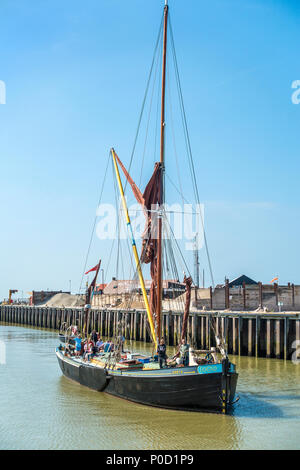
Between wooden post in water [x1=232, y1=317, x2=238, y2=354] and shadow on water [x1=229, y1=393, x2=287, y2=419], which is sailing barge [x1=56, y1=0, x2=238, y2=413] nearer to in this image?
shadow on water [x1=229, y1=393, x2=287, y2=419]

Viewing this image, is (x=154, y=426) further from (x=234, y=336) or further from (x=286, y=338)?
(x=234, y=336)

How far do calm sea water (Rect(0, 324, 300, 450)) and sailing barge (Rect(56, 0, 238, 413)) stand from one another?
1.77 feet

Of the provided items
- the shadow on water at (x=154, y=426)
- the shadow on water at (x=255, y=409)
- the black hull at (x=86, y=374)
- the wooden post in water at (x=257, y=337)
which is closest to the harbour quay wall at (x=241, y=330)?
the wooden post in water at (x=257, y=337)

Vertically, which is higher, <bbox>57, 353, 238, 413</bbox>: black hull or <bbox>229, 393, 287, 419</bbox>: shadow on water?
<bbox>57, 353, 238, 413</bbox>: black hull

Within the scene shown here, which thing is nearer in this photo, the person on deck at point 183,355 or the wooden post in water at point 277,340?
the person on deck at point 183,355

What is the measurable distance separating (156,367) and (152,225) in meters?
8.21

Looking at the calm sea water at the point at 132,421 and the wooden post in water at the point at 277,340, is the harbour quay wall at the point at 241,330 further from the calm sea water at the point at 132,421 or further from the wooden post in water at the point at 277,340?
the calm sea water at the point at 132,421

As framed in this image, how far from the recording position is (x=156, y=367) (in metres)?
24.2

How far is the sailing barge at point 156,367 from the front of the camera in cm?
2198

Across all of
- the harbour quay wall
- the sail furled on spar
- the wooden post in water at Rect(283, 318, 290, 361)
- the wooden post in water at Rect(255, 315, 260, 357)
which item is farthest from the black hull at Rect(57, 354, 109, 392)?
the wooden post in water at Rect(283, 318, 290, 361)

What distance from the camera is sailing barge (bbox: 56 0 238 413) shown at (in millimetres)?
21984
